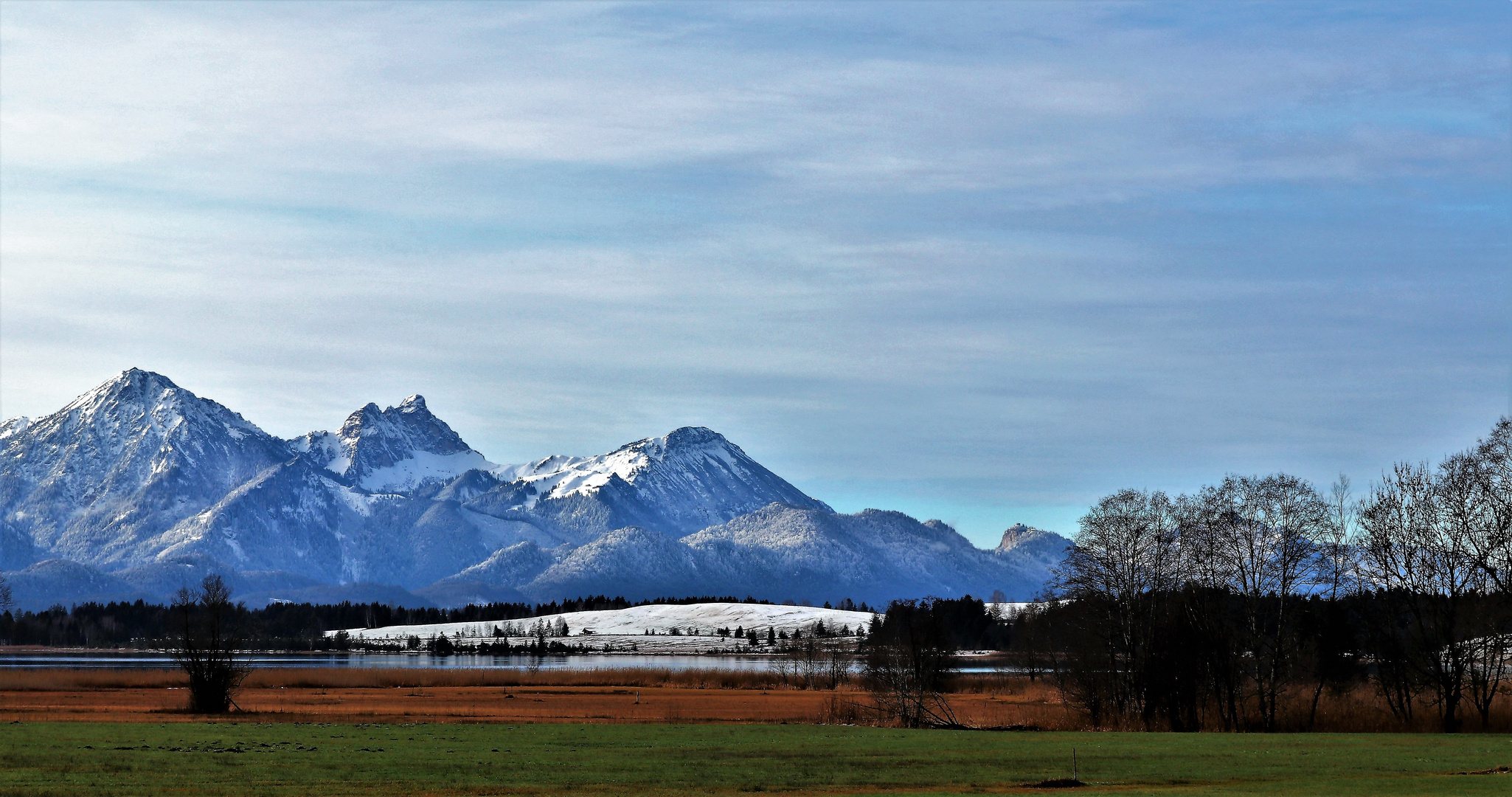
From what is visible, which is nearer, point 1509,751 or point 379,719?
point 1509,751

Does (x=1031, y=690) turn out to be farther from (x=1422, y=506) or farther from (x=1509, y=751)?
(x=1509, y=751)

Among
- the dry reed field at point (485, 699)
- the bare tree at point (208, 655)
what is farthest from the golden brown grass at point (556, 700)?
the bare tree at point (208, 655)

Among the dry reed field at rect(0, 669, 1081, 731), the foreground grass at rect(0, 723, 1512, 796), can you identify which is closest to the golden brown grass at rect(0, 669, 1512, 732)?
the dry reed field at rect(0, 669, 1081, 731)

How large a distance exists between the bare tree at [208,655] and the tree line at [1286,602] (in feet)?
168

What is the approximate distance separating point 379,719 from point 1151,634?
142 feet

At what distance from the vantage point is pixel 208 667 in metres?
80.1

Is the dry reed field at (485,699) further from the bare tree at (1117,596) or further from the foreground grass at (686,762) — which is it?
the foreground grass at (686,762)

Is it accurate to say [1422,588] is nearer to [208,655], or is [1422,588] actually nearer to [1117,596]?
[1117,596]

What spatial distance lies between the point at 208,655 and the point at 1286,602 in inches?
2437

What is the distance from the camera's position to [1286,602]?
72.2 m

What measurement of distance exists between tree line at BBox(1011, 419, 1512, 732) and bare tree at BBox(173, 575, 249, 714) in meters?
51.3

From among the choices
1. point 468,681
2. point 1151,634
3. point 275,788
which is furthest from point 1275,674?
point 468,681

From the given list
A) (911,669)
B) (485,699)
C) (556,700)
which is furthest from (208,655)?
(911,669)

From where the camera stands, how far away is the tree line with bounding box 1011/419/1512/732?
69750mm
